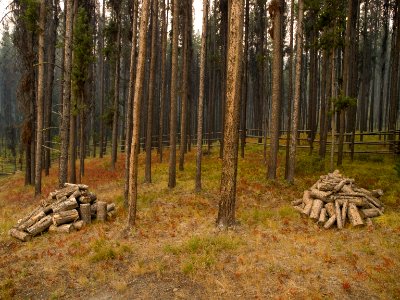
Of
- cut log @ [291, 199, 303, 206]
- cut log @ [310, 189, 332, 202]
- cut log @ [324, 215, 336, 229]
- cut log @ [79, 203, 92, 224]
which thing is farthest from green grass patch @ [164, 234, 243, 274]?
cut log @ [291, 199, 303, 206]

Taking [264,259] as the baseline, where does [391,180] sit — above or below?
above

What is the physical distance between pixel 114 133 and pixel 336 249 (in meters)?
18.3

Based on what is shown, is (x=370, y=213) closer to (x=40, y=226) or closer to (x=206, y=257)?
(x=206, y=257)

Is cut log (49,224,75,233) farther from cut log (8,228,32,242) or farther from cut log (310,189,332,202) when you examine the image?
cut log (310,189,332,202)

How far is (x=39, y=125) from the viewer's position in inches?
658

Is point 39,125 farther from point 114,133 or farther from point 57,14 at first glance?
point 57,14

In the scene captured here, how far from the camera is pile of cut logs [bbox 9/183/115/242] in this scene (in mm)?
11359

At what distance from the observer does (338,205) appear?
1134 centimetres

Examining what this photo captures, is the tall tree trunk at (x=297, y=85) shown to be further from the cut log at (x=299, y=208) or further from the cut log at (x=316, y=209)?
the cut log at (x=316, y=209)

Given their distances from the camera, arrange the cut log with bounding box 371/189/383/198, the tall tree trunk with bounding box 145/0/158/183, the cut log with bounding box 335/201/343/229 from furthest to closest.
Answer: the tall tree trunk with bounding box 145/0/158/183 < the cut log with bounding box 371/189/383/198 < the cut log with bounding box 335/201/343/229

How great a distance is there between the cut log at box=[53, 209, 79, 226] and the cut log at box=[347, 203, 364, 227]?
1021 cm

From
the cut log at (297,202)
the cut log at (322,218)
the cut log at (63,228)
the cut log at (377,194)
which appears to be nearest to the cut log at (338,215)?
the cut log at (322,218)

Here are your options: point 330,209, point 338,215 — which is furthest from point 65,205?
point 338,215

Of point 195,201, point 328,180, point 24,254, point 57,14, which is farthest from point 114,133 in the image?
point 328,180
